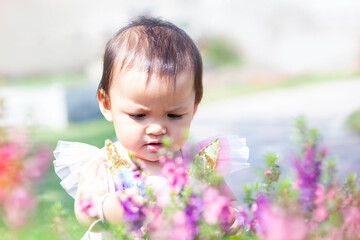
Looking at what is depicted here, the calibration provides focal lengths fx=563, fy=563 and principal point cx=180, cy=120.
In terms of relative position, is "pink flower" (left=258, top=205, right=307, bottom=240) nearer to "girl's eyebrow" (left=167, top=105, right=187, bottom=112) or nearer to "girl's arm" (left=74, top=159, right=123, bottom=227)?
"girl's arm" (left=74, top=159, right=123, bottom=227)

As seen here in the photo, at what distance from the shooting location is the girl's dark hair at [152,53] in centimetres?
229

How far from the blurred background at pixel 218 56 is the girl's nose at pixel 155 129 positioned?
205 inches

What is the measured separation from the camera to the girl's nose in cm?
224

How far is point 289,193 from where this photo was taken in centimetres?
194

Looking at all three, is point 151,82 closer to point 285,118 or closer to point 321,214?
point 321,214

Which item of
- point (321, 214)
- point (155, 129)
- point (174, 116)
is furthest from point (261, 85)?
point (321, 214)

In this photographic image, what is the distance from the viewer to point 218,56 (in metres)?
14.3

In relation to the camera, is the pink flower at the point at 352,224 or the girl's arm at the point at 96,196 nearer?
the pink flower at the point at 352,224

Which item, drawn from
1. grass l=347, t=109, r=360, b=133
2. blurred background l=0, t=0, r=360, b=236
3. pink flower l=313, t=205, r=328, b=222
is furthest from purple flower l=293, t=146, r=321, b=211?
blurred background l=0, t=0, r=360, b=236

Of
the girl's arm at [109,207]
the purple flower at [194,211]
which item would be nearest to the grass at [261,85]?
the girl's arm at [109,207]

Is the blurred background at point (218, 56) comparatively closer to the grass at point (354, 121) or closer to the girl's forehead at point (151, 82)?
the grass at point (354, 121)

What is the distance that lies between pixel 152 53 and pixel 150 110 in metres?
0.24

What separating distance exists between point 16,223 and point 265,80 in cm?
1005

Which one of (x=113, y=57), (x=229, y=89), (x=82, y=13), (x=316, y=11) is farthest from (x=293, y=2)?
(x=113, y=57)
